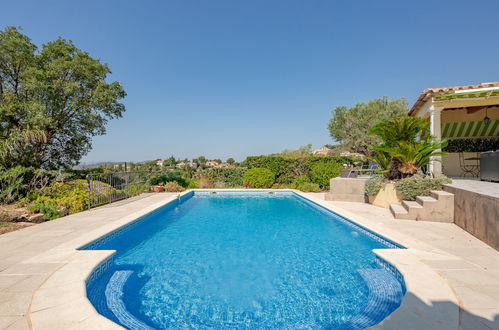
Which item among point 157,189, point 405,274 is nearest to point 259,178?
point 157,189

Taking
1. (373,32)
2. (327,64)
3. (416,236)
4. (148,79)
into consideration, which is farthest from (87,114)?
(373,32)

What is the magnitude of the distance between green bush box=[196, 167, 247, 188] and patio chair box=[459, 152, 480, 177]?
37.2 ft

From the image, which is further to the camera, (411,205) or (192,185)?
(192,185)

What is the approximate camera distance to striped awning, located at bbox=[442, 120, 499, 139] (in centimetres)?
992

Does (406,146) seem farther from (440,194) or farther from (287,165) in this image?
(287,165)

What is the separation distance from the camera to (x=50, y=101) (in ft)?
36.0

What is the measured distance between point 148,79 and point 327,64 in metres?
14.1

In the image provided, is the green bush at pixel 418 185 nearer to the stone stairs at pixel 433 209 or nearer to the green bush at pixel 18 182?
the stone stairs at pixel 433 209

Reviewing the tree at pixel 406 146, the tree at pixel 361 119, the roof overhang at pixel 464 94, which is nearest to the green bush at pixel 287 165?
the tree at pixel 406 146

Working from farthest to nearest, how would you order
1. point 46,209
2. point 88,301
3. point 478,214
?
point 46,209, point 478,214, point 88,301

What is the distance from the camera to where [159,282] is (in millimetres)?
3566

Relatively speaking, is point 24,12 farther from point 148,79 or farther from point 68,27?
point 148,79

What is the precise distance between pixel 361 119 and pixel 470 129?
551 inches

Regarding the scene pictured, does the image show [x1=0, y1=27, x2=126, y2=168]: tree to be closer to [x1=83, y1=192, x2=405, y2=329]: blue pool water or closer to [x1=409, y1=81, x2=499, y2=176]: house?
[x1=83, y1=192, x2=405, y2=329]: blue pool water
